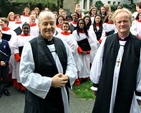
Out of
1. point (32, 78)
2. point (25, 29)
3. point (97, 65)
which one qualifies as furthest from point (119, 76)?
point (25, 29)

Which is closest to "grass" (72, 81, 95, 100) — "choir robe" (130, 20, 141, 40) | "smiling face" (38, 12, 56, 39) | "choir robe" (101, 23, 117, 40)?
"choir robe" (101, 23, 117, 40)

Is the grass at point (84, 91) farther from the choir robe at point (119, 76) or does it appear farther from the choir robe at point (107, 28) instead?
the choir robe at point (119, 76)

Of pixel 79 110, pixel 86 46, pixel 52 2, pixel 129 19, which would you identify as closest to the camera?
pixel 129 19

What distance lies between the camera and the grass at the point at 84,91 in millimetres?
6250

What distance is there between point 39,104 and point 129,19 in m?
1.65

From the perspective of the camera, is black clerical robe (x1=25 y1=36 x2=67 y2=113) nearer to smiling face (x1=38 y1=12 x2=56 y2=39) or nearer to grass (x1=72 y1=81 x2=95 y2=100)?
smiling face (x1=38 y1=12 x2=56 y2=39)

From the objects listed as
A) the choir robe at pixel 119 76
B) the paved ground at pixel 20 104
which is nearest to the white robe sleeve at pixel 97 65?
the choir robe at pixel 119 76

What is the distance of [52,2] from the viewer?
852 inches

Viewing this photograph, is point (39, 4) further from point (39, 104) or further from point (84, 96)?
point (39, 104)

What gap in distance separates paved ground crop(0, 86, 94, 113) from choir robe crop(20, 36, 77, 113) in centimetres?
228

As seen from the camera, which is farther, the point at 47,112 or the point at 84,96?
the point at 84,96

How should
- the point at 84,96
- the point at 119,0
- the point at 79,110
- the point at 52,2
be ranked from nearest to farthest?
the point at 79,110, the point at 84,96, the point at 52,2, the point at 119,0

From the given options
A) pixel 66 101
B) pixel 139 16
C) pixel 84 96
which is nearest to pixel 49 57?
pixel 66 101

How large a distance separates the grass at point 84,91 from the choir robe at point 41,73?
3.04 metres
